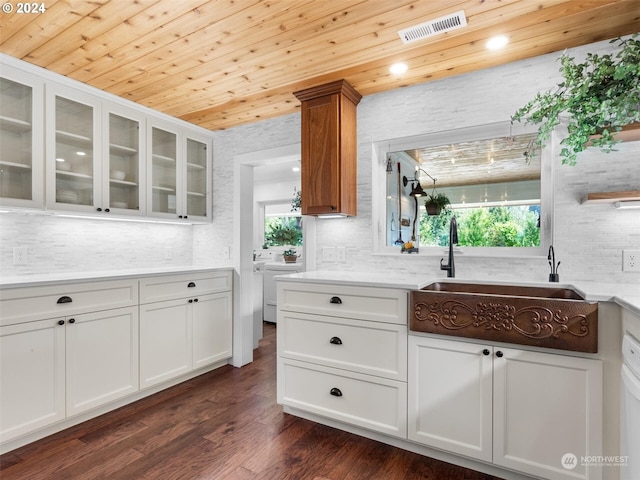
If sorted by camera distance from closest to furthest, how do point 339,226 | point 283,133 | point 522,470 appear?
point 522,470 < point 339,226 < point 283,133

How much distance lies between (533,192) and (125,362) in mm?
3044

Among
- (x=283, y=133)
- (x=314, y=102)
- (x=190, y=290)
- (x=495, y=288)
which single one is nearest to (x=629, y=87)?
(x=495, y=288)

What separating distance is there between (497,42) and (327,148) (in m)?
1.19

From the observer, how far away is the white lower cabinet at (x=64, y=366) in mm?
1873

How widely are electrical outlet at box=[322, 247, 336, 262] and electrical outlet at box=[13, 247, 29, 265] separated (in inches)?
84.4

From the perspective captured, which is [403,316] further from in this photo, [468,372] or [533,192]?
[533,192]

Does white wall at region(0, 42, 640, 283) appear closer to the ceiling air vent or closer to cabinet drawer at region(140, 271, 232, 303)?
cabinet drawer at region(140, 271, 232, 303)

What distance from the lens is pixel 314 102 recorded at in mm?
2518

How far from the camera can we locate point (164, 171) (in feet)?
10.2

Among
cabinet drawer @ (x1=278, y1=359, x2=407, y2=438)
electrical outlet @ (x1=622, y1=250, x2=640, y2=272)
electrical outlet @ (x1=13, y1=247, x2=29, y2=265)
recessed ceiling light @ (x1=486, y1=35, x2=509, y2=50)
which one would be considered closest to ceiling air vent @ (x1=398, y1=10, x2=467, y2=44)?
recessed ceiling light @ (x1=486, y1=35, x2=509, y2=50)

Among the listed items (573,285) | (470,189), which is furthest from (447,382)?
(470,189)

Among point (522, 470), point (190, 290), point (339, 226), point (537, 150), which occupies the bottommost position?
point (522, 470)

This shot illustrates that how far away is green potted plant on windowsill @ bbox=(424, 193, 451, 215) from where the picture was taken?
2570mm

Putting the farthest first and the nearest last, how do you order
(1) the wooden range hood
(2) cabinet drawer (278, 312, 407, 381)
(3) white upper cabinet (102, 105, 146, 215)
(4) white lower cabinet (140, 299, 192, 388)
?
(3) white upper cabinet (102, 105, 146, 215) → (4) white lower cabinet (140, 299, 192, 388) → (1) the wooden range hood → (2) cabinet drawer (278, 312, 407, 381)
